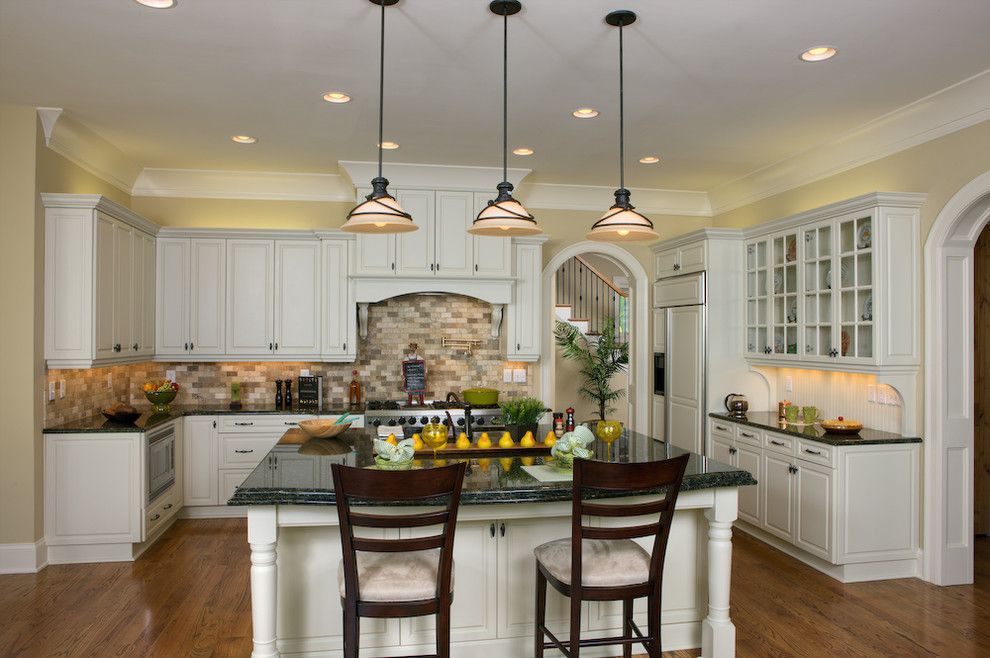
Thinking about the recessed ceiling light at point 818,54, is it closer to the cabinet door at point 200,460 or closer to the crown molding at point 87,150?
the crown molding at point 87,150

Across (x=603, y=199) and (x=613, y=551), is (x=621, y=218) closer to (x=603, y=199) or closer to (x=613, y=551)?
(x=613, y=551)

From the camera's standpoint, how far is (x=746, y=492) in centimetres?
537

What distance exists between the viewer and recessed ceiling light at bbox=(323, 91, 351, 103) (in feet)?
13.9

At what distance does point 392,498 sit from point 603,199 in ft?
16.2

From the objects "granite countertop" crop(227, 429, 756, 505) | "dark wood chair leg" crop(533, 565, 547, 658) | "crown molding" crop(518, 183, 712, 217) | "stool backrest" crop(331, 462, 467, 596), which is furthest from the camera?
"crown molding" crop(518, 183, 712, 217)

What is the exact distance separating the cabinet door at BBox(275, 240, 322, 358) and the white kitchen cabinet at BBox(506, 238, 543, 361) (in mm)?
1687

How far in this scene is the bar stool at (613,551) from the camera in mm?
2605

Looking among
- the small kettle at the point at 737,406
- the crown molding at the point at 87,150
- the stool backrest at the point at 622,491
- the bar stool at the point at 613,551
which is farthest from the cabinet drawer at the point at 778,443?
the crown molding at the point at 87,150

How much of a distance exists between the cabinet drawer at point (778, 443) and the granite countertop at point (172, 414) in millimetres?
3140

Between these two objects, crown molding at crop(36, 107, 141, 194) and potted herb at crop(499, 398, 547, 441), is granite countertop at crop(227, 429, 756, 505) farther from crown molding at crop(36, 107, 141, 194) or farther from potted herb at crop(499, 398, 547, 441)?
crown molding at crop(36, 107, 141, 194)

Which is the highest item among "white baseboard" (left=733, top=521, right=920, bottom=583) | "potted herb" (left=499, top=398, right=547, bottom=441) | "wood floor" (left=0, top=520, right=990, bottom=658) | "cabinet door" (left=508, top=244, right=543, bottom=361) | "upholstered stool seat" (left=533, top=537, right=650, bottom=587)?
"cabinet door" (left=508, top=244, right=543, bottom=361)

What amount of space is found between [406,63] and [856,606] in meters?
3.92

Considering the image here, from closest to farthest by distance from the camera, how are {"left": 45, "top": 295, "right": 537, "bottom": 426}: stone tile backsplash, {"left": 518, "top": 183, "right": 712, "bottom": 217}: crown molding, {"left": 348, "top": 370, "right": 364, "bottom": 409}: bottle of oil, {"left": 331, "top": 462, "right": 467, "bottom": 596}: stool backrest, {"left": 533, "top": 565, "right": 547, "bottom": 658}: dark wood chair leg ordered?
{"left": 331, "top": 462, "right": 467, "bottom": 596}: stool backrest → {"left": 533, "top": 565, "right": 547, "bottom": 658}: dark wood chair leg → {"left": 348, "top": 370, "right": 364, "bottom": 409}: bottle of oil → {"left": 45, "top": 295, "right": 537, "bottom": 426}: stone tile backsplash → {"left": 518, "top": 183, "right": 712, "bottom": 217}: crown molding

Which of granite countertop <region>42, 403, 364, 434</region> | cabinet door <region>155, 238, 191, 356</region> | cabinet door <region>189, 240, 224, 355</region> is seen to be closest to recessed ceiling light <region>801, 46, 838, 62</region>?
granite countertop <region>42, 403, 364, 434</region>
